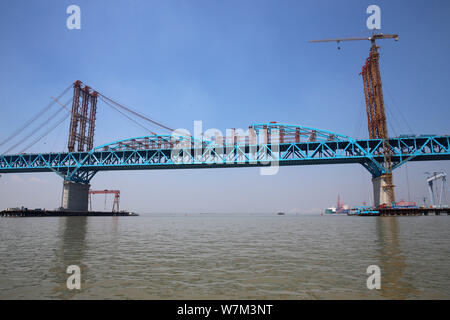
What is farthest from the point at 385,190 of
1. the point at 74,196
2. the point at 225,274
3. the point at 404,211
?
the point at 74,196

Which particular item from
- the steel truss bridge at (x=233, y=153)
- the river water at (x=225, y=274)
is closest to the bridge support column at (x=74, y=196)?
the steel truss bridge at (x=233, y=153)

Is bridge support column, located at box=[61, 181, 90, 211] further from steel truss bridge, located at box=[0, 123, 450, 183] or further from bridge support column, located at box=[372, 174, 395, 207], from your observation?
bridge support column, located at box=[372, 174, 395, 207]

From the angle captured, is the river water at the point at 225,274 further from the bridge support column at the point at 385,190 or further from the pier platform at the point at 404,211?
the bridge support column at the point at 385,190

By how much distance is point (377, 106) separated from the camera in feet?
286

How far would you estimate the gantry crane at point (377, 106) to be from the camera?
75.5 metres

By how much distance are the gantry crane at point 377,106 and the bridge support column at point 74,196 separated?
91.0 m

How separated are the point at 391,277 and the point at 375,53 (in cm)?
10069

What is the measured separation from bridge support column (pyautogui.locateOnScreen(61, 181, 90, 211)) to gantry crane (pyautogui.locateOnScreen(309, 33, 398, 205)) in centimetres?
9100

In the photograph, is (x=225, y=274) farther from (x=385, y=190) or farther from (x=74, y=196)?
(x=74, y=196)

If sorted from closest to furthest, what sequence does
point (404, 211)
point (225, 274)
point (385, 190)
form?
point (225, 274), point (385, 190), point (404, 211)

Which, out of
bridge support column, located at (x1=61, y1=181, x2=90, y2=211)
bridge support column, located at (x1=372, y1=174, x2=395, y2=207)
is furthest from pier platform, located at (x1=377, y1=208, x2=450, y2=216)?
bridge support column, located at (x1=61, y1=181, x2=90, y2=211)

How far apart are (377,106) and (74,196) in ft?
323
